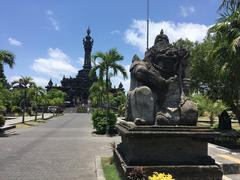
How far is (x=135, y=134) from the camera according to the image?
25.8 feet

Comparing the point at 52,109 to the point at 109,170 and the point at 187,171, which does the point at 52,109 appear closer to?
the point at 109,170

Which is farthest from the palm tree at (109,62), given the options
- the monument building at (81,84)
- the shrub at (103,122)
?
the monument building at (81,84)

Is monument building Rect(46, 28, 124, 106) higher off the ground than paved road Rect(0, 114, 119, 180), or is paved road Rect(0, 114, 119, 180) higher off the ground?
monument building Rect(46, 28, 124, 106)

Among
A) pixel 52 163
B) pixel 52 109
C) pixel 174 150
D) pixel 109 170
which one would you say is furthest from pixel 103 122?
pixel 52 109

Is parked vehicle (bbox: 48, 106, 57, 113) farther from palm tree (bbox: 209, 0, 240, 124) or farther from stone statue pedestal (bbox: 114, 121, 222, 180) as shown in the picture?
stone statue pedestal (bbox: 114, 121, 222, 180)

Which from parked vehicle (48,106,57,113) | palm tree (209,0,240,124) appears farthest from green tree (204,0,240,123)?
parked vehicle (48,106,57,113)

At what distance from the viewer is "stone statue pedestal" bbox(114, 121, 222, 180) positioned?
786 centimetres

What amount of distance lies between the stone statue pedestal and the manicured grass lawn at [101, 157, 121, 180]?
0.94 metres

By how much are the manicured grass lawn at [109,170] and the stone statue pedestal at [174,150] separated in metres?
0.94

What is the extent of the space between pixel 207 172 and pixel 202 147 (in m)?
0.57

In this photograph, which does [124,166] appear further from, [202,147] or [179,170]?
[202,147]

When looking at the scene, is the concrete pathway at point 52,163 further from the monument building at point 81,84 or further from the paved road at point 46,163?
the monument building at point 81,84

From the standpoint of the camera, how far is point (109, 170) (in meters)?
9.99

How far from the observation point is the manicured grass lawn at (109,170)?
9.05 metres
